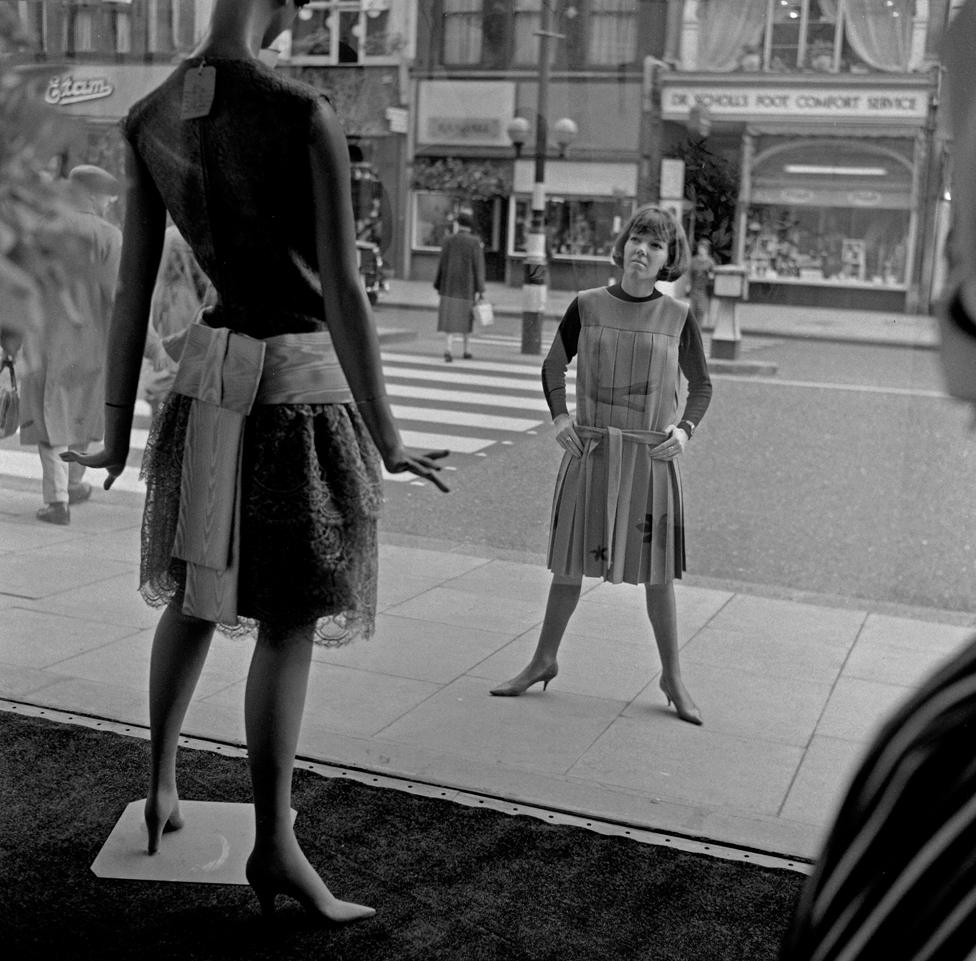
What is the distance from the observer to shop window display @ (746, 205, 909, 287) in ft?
14.7

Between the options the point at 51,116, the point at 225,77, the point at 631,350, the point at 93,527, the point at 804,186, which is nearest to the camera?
the point at 51,116

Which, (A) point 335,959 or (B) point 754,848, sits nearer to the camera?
(A) point 335,959

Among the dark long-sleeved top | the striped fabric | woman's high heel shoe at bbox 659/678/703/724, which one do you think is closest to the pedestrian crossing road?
the dark long-sleeved top

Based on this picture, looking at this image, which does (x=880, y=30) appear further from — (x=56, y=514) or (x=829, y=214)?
(x=56, y=514)

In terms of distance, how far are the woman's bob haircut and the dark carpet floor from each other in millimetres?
1643

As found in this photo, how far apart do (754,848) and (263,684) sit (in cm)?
124

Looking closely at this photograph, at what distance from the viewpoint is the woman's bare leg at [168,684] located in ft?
9.11

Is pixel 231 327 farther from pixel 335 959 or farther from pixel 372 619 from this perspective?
pixel 335 959

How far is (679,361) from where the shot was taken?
4.03m

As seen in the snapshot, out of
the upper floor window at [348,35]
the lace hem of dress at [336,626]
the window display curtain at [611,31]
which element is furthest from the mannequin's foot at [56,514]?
the lace hem of dress at [336,626]

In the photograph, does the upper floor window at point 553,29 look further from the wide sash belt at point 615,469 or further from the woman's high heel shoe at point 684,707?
the woman's high heel shoe at point 684,707

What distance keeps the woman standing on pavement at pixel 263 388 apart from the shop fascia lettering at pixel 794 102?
2.16 m

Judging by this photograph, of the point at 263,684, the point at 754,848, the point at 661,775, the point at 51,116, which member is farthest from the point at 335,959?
the point at 51,116

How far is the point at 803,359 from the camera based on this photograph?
5109mm
